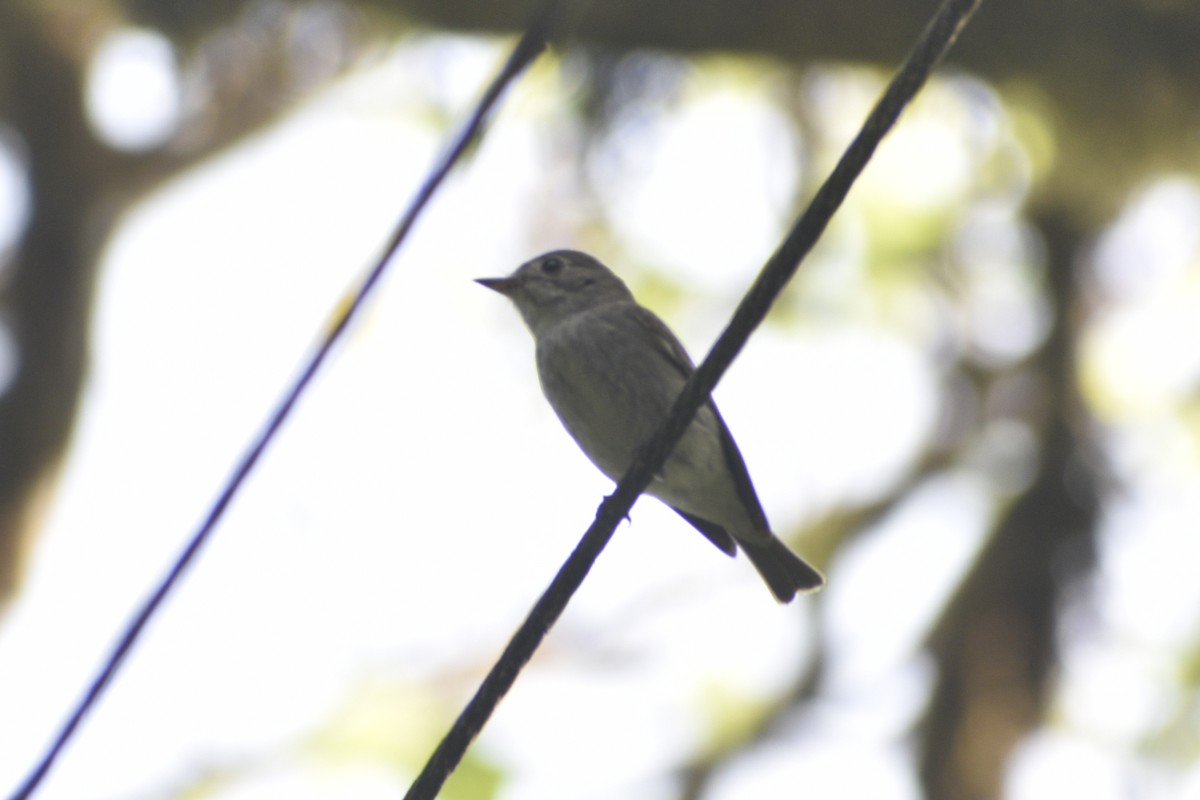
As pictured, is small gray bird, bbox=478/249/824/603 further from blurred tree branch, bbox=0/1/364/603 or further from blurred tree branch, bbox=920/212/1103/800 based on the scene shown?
blurred tree branch, bbox=0/1/364/603

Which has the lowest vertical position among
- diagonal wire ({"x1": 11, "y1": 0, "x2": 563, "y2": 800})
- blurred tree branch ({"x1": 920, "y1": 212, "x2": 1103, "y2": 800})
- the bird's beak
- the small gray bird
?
diagonal wire ({"x1": 11, "y1": 0, "x2": 563, "y2": 800})

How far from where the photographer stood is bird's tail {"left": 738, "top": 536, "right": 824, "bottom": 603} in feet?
15.7

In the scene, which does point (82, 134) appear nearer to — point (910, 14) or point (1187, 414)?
point (910, 14)

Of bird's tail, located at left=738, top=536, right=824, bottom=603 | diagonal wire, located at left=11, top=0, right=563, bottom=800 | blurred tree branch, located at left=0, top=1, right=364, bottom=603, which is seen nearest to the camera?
diagonal wire, located at left=11, top=0, right=563, bottom=800

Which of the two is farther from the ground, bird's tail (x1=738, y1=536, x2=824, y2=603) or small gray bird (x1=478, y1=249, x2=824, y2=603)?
small gray bird (x1=478, y1=249, x2=824, y2=603)

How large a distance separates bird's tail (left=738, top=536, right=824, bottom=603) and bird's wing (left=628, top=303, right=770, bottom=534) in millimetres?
172

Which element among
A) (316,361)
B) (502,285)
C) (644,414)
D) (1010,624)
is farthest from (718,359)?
(1010,624)

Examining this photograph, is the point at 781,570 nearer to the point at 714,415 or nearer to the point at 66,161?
the point at 714,415

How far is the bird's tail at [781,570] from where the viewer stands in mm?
4793

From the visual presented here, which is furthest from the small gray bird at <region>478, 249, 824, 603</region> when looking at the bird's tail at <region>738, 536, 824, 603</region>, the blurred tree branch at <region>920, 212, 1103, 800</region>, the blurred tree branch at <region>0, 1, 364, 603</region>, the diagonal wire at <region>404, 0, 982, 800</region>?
the blurred tree branch at <region>0, 1, 364, 603</region>

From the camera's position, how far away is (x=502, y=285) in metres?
5.09

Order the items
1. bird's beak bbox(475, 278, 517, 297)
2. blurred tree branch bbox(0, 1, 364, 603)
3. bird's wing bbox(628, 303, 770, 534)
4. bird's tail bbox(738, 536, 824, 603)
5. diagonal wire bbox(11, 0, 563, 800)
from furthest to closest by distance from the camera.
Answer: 1. blurred tree branch bbox(0, 1, 364, 603)
2. bird's beak bbox(475, 278, 517, 297)
3. bird's tail bbox(738, 536, 824, 603)
4. bird's wing bbox(628, 303, 770, 534)
5. diagonal wire bbox(11, 0, 563, 800)

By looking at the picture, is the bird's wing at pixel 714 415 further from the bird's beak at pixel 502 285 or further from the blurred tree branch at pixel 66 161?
the blurred tree branch at pixel 66 161

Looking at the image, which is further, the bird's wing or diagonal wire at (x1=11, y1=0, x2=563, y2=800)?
the bird's wing
